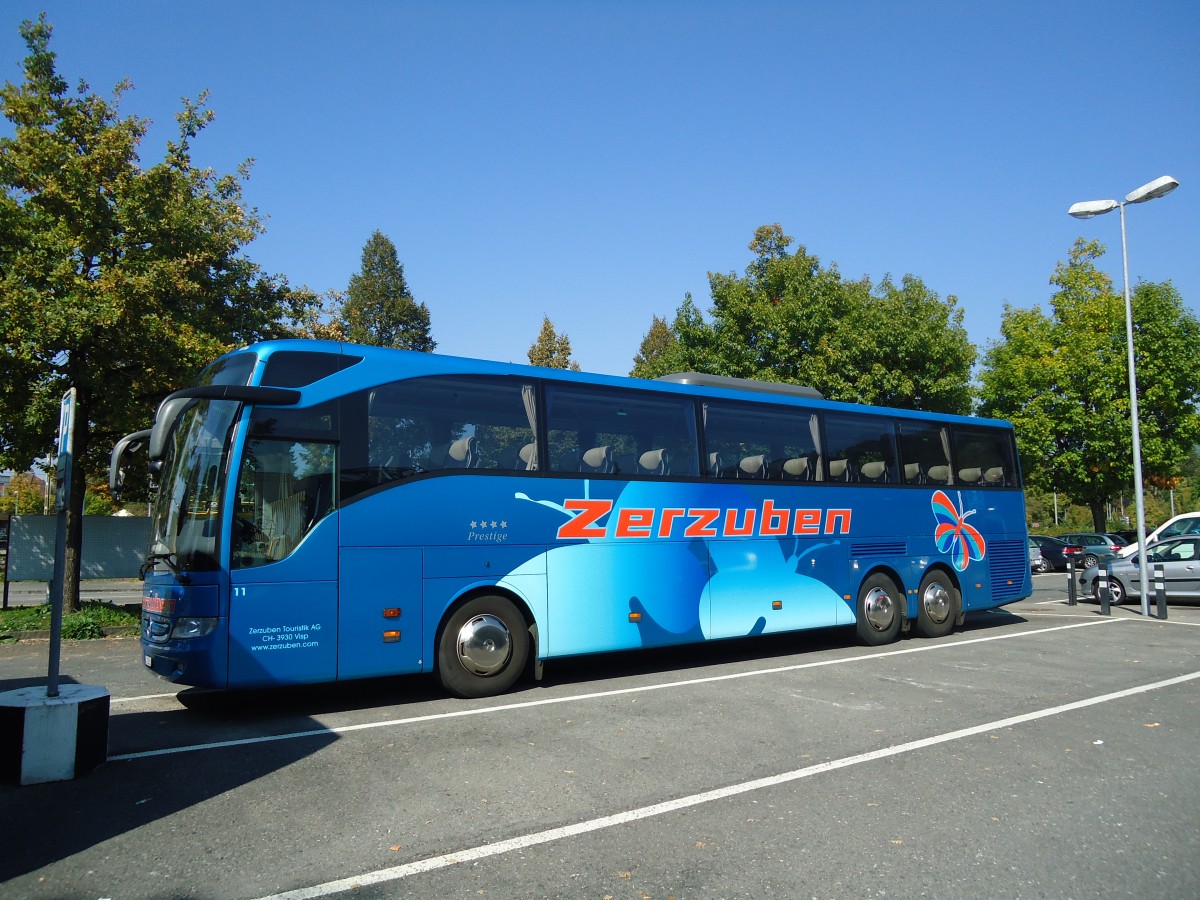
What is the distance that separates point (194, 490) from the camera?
7.79m

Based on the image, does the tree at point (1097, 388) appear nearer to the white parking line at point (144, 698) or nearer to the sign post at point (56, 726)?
the white parking line at point (144, 698)

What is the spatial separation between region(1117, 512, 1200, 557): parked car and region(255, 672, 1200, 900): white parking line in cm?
1492

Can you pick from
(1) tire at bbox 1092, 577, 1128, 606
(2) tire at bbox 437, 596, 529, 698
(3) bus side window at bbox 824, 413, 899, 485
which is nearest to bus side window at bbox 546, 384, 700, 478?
(2) tire at bbox 437, 596, 529, 698

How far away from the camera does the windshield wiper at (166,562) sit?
24.7ft

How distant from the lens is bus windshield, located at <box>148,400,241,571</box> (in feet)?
24.9

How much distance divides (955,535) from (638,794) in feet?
34.6

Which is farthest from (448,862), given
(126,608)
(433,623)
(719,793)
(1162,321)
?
(1162,321)

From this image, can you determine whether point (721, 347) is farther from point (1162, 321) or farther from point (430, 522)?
point (430, 522)

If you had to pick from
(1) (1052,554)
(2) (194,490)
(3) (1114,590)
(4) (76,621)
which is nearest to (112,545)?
(4) (76,621)

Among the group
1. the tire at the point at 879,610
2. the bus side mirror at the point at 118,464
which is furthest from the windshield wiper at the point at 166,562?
Result: the tire at the point at 879,610

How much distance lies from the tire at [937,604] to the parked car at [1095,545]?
64.2 feet

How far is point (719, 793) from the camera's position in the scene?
5.52 metres

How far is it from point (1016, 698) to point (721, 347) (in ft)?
70.1

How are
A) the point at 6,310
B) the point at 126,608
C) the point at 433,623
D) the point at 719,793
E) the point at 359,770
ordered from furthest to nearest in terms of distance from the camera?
the point at 126,608
the point at 6,310
the point at 433,623
the point at 359,770
the point at 719,793
